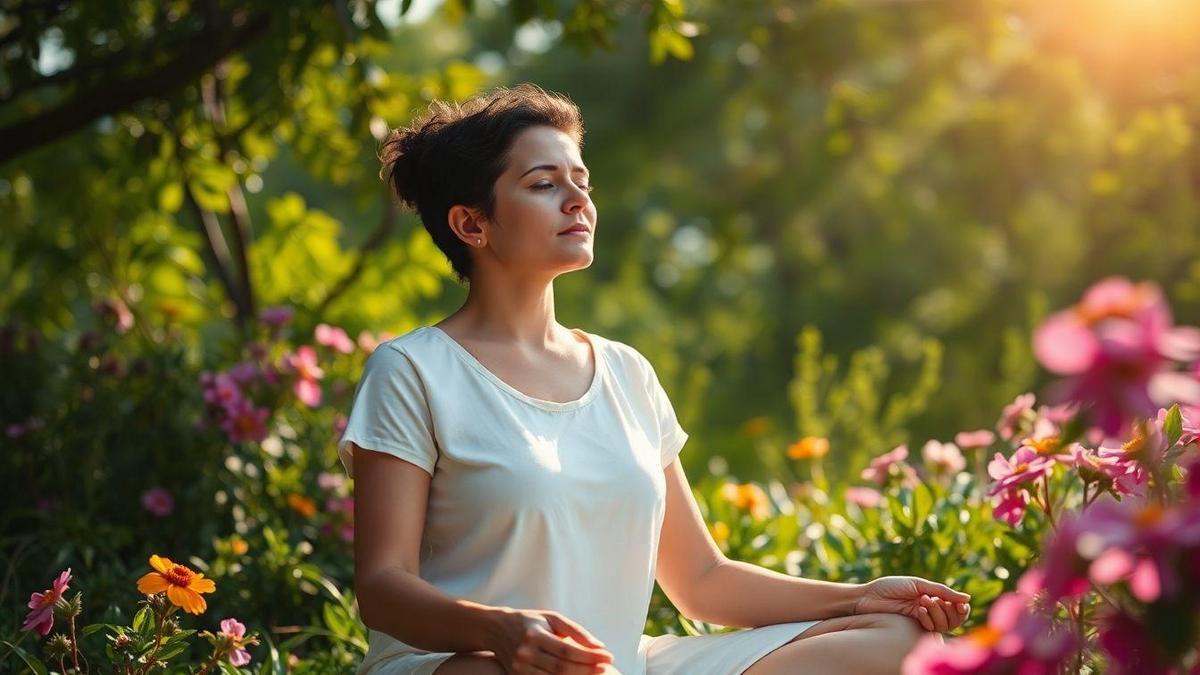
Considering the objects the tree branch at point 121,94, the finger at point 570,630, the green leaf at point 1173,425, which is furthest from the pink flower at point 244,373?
the green leaf at point 1173,425

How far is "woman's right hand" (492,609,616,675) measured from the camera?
5.36 ft

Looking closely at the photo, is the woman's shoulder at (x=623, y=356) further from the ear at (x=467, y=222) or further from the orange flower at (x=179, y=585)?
the orange flower at (x=179, y=585)

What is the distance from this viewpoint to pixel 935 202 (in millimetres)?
9477

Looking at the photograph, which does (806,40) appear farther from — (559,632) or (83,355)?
(559,632)

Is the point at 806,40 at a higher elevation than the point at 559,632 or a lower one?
higher

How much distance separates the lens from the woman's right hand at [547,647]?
163 centimetres

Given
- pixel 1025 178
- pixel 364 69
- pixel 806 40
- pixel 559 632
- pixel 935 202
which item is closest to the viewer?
pixel 559 632

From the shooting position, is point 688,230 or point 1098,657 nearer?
point 1098,657

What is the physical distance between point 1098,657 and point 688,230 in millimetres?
10714

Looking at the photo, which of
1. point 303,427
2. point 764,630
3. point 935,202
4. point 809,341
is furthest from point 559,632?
point 935,202

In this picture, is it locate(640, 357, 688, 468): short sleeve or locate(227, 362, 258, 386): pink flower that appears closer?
locate(640, 357, 688, 468): short sleeve

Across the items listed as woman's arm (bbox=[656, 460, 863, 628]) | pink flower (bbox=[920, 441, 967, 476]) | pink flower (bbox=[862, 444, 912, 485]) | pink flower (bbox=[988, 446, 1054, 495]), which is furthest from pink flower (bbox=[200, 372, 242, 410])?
pink flower (bbox=[988, 446, 1054, 495])

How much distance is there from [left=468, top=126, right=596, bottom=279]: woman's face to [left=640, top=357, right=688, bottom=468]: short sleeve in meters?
0.29

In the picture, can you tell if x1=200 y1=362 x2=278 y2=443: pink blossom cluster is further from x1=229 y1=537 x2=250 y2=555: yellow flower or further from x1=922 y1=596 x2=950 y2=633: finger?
x1=922 y1=596 x2=950 y2=633: finger
